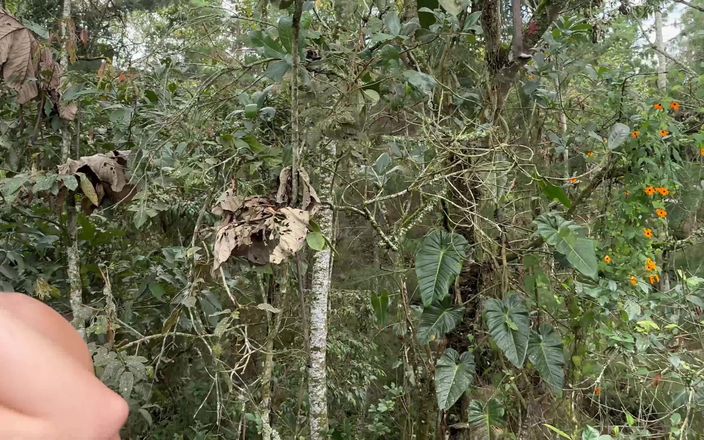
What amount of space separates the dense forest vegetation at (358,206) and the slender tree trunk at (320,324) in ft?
0.03

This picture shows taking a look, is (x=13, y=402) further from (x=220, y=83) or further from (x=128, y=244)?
(x=128, y=244)

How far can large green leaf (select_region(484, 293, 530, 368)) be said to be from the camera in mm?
1574

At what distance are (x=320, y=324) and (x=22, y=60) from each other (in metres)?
1.54

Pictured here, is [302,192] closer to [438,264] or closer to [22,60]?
[438,264]

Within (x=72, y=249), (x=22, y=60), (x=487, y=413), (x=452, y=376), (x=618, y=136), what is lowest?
(x=487, y=413)

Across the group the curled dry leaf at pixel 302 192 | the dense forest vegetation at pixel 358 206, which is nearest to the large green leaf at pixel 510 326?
the dense forest vegetation at pixel 358 206

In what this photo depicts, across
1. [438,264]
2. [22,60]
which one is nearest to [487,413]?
[438,264]

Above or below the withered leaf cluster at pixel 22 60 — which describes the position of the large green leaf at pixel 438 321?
below

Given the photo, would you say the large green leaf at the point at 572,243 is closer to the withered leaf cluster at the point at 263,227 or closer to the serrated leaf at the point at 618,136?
the serrated leaf at the point at 618,136

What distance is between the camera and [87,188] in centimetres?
159

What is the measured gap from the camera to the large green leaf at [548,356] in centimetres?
157

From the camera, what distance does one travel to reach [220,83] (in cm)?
224

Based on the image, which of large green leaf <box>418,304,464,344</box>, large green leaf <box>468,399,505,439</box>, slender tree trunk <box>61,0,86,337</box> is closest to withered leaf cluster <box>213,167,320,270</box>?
large green leaf <box>418,304,464,344</box>

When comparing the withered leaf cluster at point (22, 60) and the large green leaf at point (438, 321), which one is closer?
the withered leaf cluster at point (22, 60)
